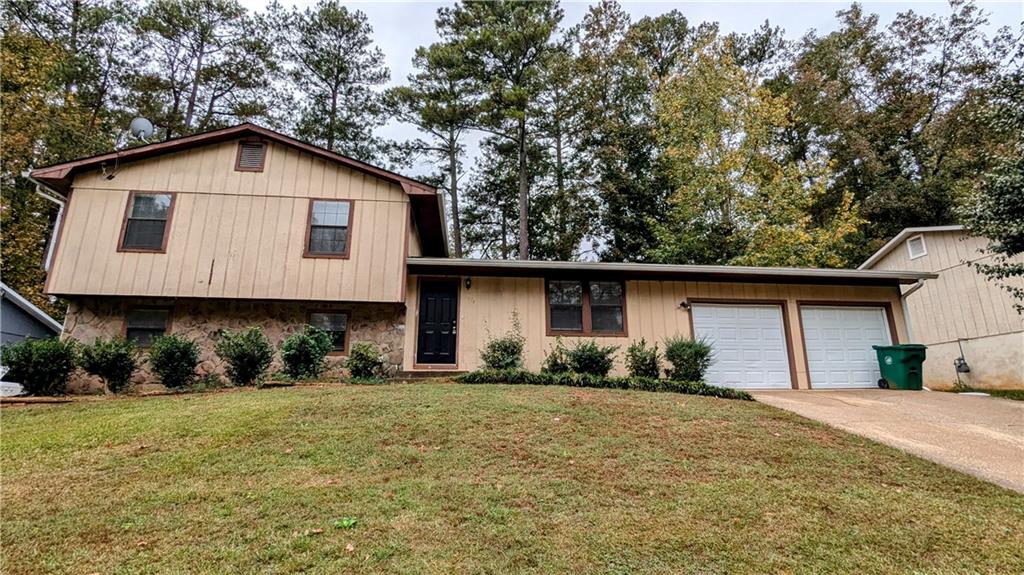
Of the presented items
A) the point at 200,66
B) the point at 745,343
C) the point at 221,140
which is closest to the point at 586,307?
the point at 745,343

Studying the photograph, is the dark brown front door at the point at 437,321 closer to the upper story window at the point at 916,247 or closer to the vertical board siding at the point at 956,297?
the vertical board siding at the point at 956,297

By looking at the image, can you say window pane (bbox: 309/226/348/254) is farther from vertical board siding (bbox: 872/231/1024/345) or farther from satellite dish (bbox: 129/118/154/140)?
vertical board siding (bbox: 872/231/1024/345)

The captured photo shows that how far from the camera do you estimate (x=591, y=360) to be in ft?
28.4

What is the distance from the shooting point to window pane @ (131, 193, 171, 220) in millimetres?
8984

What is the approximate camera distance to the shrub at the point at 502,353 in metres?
8.78

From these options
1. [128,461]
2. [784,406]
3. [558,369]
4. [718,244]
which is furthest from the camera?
[718,244]

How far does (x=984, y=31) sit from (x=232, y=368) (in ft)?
85.6

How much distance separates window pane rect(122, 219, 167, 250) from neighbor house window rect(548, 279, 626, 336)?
759cm

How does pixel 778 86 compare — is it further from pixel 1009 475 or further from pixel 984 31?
pixel 1009 475

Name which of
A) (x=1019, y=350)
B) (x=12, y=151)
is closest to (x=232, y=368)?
(x=12, y=151)

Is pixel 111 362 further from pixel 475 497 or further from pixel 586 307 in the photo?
pixel 586 307

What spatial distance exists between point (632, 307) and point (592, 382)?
263 cm

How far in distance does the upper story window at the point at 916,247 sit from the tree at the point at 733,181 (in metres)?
2.17

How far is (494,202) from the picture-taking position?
20.0 metres
